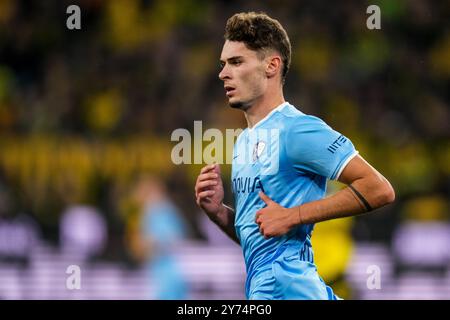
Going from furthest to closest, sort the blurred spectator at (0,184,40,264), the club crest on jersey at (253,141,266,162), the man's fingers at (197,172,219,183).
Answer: the blurred spectator at (0,184,40,264), the man's fingers at (197,172,219,183), the club crest on jersey at (253,141,266,162)

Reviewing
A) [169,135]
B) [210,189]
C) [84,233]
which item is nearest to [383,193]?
[210,189]

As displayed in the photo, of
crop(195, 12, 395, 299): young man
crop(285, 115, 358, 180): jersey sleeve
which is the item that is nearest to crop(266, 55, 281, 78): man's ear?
crop(195, 12, 395, 299): young man

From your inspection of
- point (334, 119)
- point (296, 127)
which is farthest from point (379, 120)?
point (296, 127)

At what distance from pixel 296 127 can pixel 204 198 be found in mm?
649

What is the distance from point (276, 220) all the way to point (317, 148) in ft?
1.19

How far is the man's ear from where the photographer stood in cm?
426

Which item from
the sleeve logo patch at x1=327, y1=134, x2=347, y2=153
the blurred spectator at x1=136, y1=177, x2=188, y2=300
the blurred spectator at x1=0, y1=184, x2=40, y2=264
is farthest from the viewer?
the blurred spectator at x1=0, y1=184, x2=40, y2=264

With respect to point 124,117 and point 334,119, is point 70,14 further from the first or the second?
point 334,119

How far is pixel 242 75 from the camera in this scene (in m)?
4.22

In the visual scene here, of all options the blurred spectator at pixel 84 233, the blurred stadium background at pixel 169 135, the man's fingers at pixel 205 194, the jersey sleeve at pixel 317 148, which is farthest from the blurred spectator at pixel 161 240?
the jersey sleeve at pixel 317 148

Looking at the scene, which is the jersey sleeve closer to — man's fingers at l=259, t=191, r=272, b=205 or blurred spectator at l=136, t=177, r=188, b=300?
man's fingers at l=259, t=191, r=272, b=205

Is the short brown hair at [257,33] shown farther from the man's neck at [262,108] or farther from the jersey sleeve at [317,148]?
the jersey sleeve at [317,148]

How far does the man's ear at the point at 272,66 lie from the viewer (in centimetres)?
426
